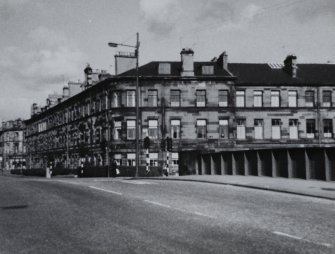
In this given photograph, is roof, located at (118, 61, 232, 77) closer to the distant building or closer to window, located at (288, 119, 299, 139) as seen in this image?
window, located at (288, 119, 299, 139)

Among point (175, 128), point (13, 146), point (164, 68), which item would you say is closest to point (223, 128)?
point (175, 128)

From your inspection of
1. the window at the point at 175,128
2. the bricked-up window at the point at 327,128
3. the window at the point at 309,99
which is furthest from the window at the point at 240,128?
the bricked-up window at the point at 327,128

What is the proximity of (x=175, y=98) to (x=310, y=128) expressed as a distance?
53.3 ft

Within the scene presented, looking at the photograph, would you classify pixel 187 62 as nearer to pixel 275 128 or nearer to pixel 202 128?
pixel 202 128

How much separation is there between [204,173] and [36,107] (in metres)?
63.0

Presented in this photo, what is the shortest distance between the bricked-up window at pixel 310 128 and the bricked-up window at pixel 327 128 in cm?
134

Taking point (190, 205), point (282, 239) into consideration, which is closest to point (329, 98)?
point (190, 205)

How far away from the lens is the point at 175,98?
47.3m

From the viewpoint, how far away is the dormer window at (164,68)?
4784 cm

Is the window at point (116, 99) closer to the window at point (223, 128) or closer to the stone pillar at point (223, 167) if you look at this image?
the window at point (223, 128)

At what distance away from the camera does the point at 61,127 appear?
212 feet

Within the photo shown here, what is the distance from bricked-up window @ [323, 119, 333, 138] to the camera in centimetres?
4929

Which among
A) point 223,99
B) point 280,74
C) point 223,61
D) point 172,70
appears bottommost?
point 223,99

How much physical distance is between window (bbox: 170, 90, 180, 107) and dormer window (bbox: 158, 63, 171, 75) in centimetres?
232
